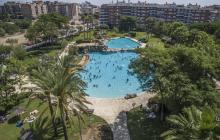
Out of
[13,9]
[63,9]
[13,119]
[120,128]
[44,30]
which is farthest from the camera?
[63,9]

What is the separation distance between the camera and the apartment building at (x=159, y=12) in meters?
110

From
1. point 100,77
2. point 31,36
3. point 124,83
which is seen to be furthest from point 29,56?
point 124,83

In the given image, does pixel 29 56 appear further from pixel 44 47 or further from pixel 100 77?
pixel 100 77

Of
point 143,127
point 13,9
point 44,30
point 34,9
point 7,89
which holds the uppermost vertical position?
point 34,9

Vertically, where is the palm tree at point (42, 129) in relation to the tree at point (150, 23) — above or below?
below

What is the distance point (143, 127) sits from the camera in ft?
98.9

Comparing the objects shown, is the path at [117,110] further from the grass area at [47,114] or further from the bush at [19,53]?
the bush at [19,53]

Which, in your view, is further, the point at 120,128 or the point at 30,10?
the point at 30,10

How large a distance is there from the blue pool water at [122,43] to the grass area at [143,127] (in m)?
51.4

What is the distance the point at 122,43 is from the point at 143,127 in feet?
199

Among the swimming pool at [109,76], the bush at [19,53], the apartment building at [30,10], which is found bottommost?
the swimming pool at [109,76]

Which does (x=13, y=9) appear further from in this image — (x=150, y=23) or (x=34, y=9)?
(x=150, y=23)

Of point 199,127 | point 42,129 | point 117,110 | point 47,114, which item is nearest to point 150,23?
point 117,110

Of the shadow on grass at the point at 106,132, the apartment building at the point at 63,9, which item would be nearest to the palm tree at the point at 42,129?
the shadow on grass at the point at 106,132
